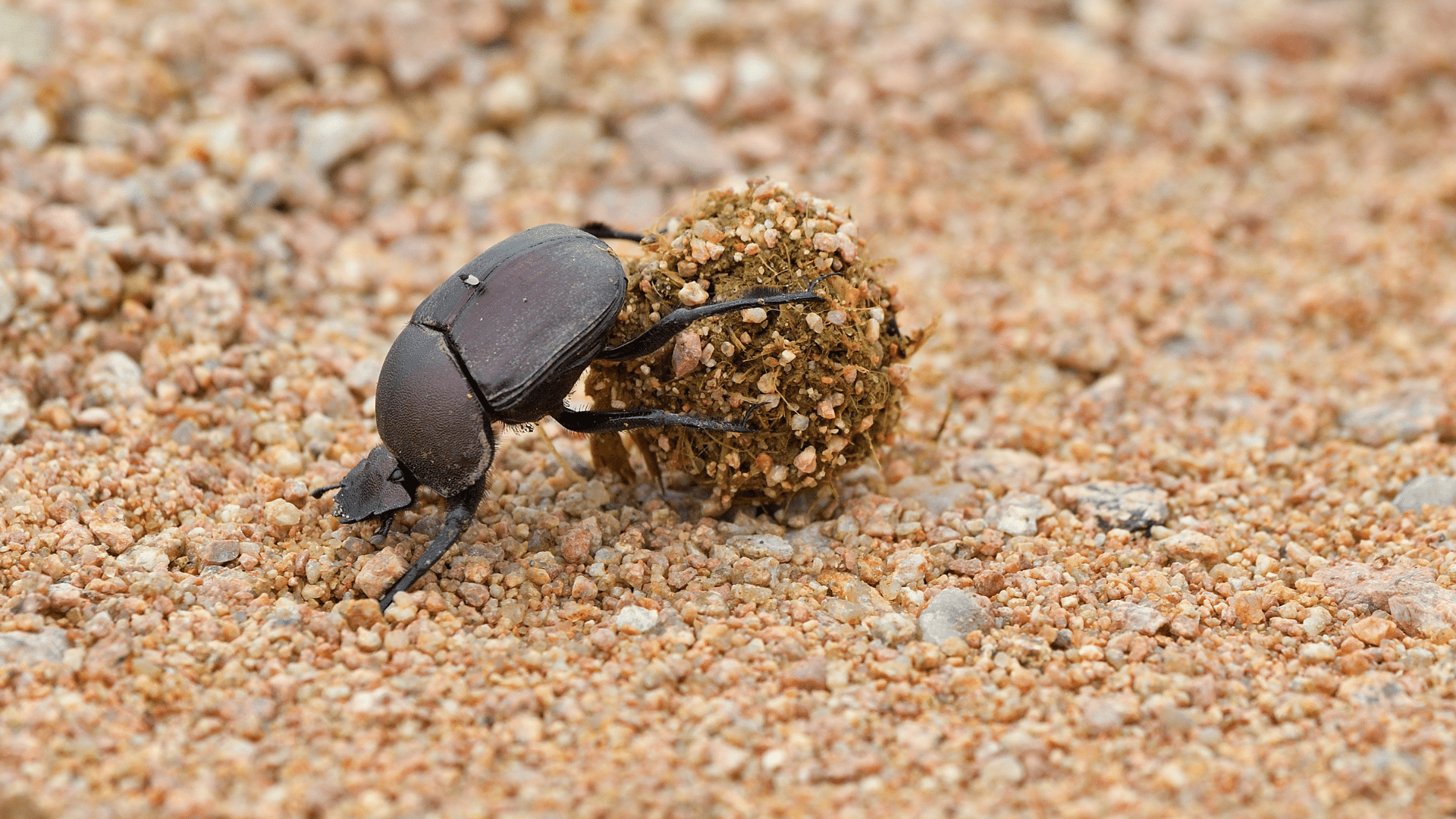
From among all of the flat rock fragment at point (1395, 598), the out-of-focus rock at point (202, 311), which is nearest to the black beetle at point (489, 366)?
the out-of-focus rock at point (202, 311)

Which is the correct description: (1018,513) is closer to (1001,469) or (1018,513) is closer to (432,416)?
(1001,469)

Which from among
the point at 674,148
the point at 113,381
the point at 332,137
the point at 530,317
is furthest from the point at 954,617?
the point at 332,137

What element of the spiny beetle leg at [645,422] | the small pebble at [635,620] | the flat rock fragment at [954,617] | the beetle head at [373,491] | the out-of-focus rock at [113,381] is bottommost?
the flat rock fragment at [954,617]

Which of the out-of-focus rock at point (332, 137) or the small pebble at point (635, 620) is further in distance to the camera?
the out-of-focus rock at point (332, 137)

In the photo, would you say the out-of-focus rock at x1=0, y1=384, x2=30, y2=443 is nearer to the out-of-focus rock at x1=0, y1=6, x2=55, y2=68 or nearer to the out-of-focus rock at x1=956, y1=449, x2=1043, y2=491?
the out-of-focus rock at x1=0, y1=6, x2=55, y2=68

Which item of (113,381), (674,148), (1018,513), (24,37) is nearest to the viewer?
(1018,513)

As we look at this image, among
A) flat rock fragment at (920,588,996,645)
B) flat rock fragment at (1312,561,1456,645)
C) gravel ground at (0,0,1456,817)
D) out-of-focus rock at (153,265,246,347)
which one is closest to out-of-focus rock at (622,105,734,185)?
gravel ground at (0,0,1456,817)

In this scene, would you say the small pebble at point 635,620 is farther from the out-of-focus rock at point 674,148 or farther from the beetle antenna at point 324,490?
the out-of-focus rock at point 674,148
